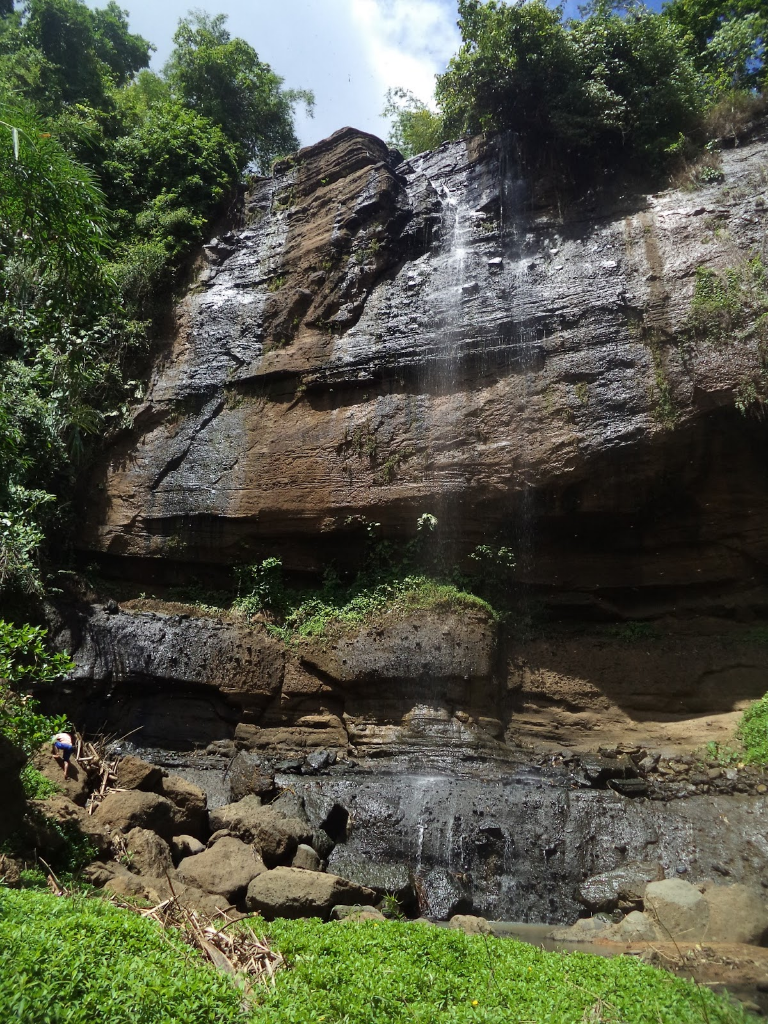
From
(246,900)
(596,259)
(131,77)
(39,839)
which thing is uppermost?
(131,77)

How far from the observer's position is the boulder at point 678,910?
5.57 metres

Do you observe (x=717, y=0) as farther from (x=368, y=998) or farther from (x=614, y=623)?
(x=368, y=998)

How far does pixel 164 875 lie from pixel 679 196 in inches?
463

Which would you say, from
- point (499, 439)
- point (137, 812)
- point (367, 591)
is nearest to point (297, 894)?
point (137, 812)

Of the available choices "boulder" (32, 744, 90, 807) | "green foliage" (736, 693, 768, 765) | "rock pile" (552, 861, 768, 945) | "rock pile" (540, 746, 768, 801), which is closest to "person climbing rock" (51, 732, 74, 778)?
"boulder" (32, 744, 90, 807)

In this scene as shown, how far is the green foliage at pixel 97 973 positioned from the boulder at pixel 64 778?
3572 millimetres

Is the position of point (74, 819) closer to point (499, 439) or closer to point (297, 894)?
point (297, 894)

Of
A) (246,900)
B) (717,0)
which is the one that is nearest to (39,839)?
(246,900)

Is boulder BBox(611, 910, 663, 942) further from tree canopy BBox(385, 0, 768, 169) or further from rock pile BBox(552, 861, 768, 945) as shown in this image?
tree canopy BBox(385, 0, 768, 169)

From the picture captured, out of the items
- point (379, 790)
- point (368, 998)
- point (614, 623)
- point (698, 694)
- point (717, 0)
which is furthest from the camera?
point (717, 0)

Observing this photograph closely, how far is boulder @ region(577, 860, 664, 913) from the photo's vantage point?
263 inches

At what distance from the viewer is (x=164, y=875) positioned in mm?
6246

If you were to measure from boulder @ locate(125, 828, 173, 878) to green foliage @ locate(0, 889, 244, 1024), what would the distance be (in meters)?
2.19

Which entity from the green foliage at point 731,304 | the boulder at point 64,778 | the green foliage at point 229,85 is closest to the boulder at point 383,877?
the boulder at point 64,778
